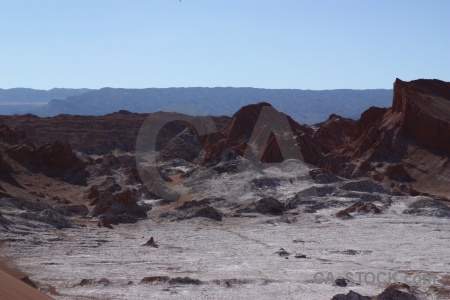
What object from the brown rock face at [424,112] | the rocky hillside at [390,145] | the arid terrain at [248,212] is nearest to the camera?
the arid terrain at [248,212]

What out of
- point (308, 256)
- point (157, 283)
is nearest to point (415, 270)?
point (308, 256)

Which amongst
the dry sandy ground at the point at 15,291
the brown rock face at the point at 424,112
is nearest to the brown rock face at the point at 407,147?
the brown rock face at the point at 424,112

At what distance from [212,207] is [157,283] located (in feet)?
69.4

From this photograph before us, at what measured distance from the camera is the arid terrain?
23.2m

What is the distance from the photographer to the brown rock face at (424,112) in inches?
2351

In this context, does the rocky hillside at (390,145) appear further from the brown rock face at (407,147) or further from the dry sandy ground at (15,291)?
the dry sandy ground at (15,291)

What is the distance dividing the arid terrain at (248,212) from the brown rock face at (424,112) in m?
0.12

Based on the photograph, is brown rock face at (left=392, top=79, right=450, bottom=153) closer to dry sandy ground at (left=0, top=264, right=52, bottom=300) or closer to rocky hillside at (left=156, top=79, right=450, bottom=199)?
rocky hillside at (left=156, top=79, right=450, bottom=199)

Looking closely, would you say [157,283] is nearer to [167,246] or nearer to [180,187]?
[167,246]

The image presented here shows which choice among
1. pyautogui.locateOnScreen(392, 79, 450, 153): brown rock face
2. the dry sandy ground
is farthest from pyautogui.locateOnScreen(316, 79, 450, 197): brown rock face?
the dry sandy ground

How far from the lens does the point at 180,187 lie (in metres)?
52.2

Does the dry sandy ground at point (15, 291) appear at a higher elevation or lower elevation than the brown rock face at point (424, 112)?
lower

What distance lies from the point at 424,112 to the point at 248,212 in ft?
78.4

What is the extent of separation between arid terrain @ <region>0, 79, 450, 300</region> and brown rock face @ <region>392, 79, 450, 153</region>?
0.12 metres
